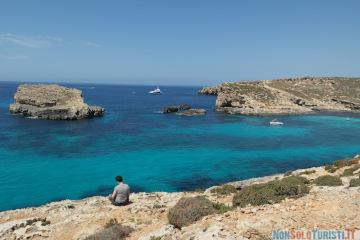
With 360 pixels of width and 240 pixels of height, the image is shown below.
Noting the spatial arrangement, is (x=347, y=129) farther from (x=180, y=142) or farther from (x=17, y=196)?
(x=17, y=196)

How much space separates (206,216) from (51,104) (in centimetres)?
8188

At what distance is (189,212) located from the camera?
1558cm

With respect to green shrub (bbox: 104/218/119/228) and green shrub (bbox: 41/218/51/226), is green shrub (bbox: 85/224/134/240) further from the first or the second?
green shrub (bbox: 41/218/51/226)

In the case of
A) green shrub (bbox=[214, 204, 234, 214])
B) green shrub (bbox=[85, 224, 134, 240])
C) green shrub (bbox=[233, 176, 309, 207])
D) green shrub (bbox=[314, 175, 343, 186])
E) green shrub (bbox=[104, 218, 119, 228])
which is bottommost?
green shrub (bbox=[104, 218, 119, 228])

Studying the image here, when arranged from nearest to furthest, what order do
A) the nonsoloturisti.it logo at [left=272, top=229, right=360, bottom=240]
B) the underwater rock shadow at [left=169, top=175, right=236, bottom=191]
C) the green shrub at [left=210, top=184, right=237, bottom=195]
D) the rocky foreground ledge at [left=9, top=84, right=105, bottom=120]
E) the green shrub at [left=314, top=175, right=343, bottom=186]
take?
the nonsoloturisti.it logo at [left=272, top=229, right=360, bottom=240] < the green shrub at [left=314, top=175, right=343, bottom=186] < the green shrub at [left=210, top=184, right=237, bottom=195] < the underwater rock shadow at [left=169, top=175, right=236, bottom=191] < the rocky foreground ledge at [left=9, top=84, right=105, bottom=120]

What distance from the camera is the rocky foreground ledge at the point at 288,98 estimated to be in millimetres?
108688

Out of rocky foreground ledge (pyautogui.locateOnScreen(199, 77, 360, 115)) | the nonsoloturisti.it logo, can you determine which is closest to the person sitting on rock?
the nonsoloturisti.it logo

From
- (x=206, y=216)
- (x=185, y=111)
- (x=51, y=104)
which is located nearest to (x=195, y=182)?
(x=206, y=216)

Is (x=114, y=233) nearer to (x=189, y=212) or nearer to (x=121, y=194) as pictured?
(x=189, y=212)

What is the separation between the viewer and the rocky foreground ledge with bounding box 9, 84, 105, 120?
84.8 meters

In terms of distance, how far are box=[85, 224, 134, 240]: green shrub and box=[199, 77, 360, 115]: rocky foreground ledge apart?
295ft

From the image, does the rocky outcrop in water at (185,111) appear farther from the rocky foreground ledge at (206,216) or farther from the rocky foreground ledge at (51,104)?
the rocky foreground ledge at (206,216)

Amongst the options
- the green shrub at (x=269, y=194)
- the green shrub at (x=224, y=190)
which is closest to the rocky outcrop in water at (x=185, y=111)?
the green shrub at (x=224, y=190)

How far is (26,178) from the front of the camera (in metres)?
38.7
